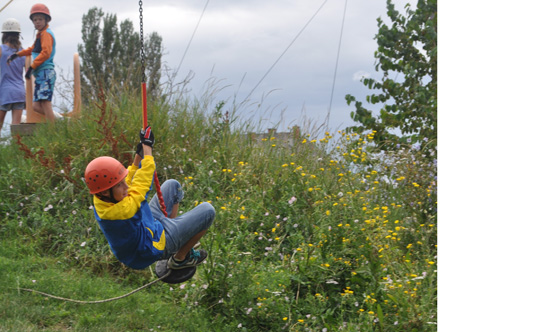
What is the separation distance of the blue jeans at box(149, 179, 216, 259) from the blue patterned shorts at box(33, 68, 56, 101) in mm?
5584

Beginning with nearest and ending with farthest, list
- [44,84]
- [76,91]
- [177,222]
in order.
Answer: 1. [177,222]
2. [44,84]
3. [76,91]

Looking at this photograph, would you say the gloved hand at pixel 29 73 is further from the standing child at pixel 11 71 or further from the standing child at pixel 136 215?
the standing child at pixel 136 215

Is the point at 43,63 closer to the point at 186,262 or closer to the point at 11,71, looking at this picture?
the point at 11,71

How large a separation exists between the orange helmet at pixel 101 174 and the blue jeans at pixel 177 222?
63cm

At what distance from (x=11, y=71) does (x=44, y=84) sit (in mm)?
1100

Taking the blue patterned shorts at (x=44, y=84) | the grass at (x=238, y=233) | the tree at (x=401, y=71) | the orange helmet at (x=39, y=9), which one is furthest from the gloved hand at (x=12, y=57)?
the tree at (x=401, y=71)

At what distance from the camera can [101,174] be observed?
3945mm

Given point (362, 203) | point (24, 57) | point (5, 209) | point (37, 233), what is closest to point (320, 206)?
point (362, 203)

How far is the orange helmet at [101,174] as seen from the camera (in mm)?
3938

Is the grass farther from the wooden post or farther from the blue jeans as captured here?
the blue jeans

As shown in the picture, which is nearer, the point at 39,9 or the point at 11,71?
the point at 39,9

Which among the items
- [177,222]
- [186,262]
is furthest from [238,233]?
[177,222]

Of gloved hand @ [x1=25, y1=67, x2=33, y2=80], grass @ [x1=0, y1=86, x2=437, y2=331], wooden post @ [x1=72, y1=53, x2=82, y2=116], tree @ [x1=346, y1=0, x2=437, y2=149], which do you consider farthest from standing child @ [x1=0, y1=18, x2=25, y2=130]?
tree @ [x1=346, y1=0, x2=437, y2=149]

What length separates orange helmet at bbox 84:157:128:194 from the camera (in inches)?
155
